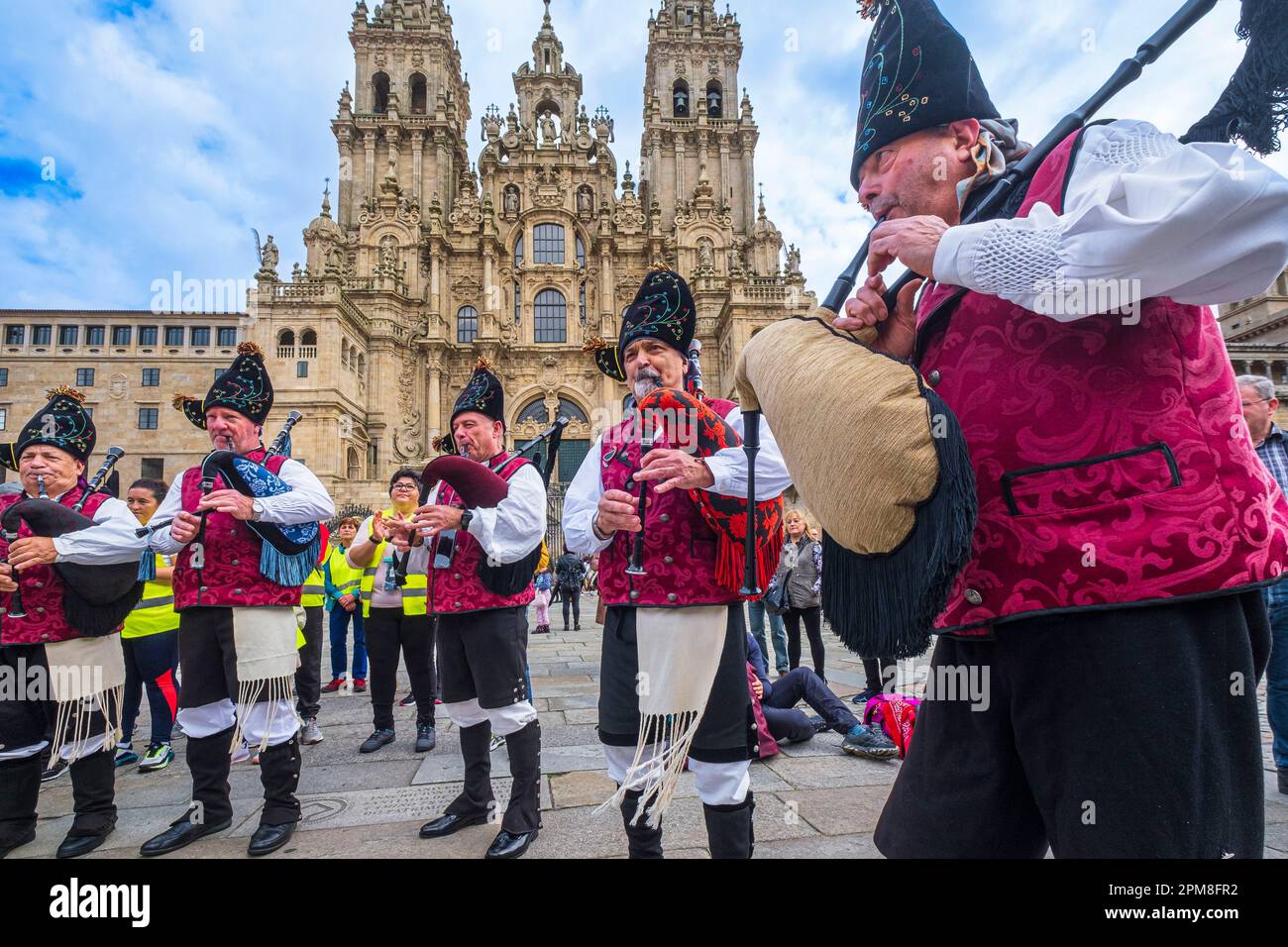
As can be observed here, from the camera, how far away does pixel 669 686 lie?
2.40m

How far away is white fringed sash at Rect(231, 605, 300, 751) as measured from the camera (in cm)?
377

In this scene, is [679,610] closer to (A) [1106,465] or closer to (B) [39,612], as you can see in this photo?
(A) [1106,465]

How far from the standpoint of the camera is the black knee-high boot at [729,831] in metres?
2.36

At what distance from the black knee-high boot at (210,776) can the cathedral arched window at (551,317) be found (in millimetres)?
31305

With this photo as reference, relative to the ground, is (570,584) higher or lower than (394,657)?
lower

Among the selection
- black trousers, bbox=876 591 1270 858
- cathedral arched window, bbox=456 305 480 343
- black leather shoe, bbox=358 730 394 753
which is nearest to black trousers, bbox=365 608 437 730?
black leather shoe, bbox=358 730 394 753

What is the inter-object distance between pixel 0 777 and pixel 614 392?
29.5 meters

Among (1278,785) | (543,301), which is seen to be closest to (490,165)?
(543,301)

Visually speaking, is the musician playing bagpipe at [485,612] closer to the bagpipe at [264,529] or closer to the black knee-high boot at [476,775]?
the black knee-high boot at [476,775]

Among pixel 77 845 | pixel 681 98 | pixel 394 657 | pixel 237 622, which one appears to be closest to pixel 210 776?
pixel 77 845

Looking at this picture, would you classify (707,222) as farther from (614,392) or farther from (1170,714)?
(1170,714)

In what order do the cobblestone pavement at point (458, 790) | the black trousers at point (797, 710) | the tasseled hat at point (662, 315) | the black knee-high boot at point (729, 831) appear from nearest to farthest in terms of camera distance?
the black knee-high boot at point (729, 831)
the tasseled hat at point (662, 315)
the cobblestone pavement at point (458, 790)
the black trousers at point (797, 710)

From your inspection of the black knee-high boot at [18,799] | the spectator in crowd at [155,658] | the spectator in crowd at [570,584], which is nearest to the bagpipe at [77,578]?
the black knee-high boot at [18,799]

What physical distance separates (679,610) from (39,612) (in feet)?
12.8
